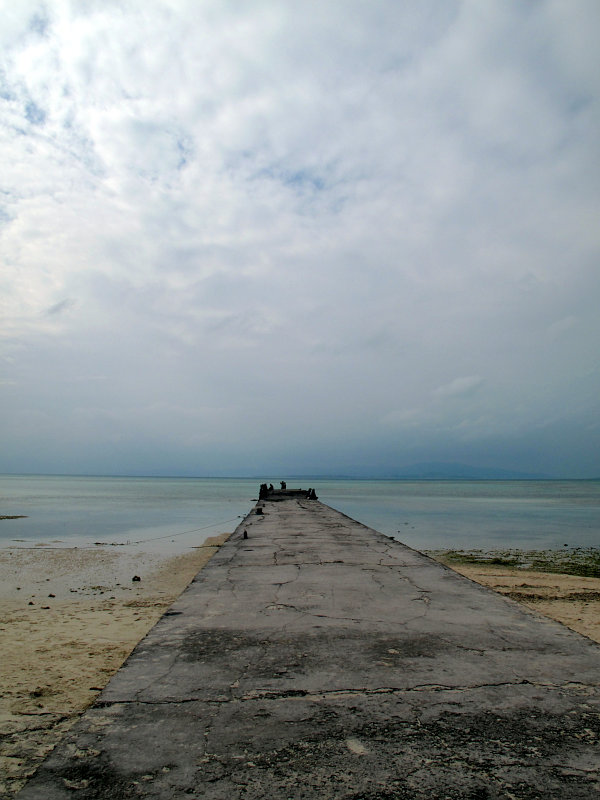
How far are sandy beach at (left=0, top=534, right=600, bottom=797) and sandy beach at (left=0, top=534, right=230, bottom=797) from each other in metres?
0.01

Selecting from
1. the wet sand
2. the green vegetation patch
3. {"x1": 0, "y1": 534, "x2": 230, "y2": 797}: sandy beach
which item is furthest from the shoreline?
{"x1": 0, "y1": 534, "x2": 230, "y2": 797}: sandy beach

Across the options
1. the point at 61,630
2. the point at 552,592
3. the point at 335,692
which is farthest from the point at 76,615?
the point at 552,592

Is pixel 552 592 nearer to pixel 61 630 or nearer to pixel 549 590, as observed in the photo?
pixel 549 590

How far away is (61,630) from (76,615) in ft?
3.36

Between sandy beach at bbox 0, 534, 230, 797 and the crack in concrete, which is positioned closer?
the crack in concrete

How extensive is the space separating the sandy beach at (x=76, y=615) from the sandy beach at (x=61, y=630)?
11 mm

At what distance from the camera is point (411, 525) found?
25.7m

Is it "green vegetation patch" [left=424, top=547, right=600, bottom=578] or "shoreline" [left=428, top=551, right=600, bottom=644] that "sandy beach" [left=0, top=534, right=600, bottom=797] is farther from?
"green vegetation patch" [left=424, top=547, right=600, bottom=578]

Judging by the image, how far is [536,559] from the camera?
15.6 metres

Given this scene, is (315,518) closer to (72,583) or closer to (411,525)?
(72,583)

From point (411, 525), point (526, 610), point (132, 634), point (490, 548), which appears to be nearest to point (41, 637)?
point (132, 634)

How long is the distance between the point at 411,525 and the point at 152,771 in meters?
25.1

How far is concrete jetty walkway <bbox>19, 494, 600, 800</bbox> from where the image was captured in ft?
6.31

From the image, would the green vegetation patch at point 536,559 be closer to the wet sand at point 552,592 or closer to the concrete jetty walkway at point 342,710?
the wet sand at point 552,592
